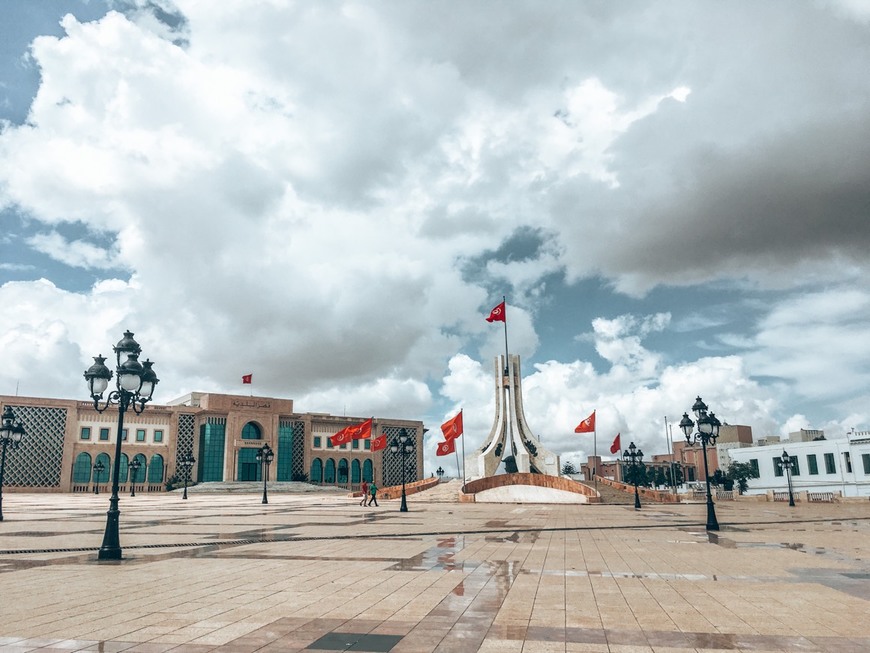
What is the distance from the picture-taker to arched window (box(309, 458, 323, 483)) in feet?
275

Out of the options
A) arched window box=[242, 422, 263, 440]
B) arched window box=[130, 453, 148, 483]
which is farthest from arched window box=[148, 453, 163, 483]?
arched window box=[242, 422, 263, 440]

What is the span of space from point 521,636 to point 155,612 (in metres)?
4.28

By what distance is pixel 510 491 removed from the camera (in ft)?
132

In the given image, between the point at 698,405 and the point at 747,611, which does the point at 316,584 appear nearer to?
the point at 747,611

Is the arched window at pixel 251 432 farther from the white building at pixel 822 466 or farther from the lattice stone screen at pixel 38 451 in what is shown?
the white building at pixel 822 466

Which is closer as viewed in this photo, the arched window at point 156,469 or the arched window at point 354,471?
the arched window at point 156,469

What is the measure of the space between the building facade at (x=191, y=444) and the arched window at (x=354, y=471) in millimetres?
138

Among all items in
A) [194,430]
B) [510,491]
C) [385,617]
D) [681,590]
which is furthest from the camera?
[194,430]

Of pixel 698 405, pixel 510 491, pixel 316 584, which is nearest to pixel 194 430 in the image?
pixel 510 491

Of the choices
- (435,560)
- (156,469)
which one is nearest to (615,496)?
(435,560)

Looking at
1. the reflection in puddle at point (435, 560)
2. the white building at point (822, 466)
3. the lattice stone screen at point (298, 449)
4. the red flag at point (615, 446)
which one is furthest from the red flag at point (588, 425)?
the lattice stone screen at point (298, 449)

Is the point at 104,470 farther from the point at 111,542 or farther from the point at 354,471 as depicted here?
the point at 111,542

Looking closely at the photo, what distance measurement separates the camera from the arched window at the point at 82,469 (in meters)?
66.2

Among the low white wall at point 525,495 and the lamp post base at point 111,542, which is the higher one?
the lamp post base at point 111,542
